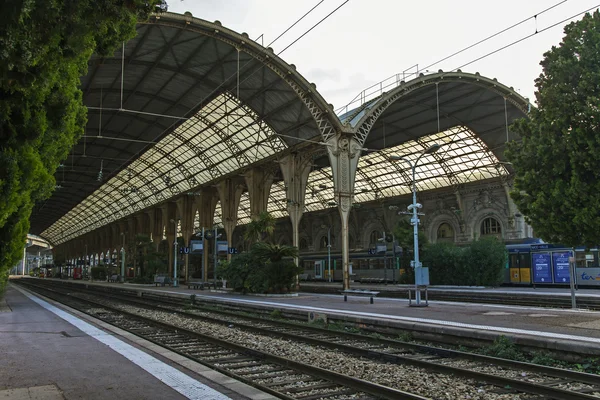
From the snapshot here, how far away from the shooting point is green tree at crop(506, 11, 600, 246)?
11922 mm

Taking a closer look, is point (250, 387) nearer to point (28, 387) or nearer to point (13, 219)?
point (28, 387)

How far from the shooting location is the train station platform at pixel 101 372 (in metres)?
7.03

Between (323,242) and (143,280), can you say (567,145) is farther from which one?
(323,242)

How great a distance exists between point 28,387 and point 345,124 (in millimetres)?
30278

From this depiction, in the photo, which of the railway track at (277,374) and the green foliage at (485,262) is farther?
the green foliage at (485,262)

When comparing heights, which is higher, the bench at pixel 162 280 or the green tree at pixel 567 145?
the green tree at pixel 567 145

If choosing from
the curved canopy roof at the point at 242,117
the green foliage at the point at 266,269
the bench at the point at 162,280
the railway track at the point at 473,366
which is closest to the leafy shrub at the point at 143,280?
the bench at the point at 162,280

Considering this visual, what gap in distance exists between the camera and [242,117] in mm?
43906

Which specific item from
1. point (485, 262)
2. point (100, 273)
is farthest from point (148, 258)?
point (485, 262)

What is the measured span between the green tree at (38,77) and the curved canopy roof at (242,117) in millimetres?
23579

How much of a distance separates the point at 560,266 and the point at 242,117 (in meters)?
27.5

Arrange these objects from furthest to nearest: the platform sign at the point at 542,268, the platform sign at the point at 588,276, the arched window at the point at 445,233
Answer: the arched window at the point at 445,233
the platform sign at the point at 542,268
the platform sign at the point at 588,276

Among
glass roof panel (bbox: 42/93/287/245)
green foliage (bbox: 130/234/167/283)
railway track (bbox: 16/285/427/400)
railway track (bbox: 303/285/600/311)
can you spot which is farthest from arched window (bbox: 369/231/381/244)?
railway track (bbox: 16/285/427/400)

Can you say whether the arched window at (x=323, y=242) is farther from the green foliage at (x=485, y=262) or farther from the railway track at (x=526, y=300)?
the railway track at (x=526, y=300)
